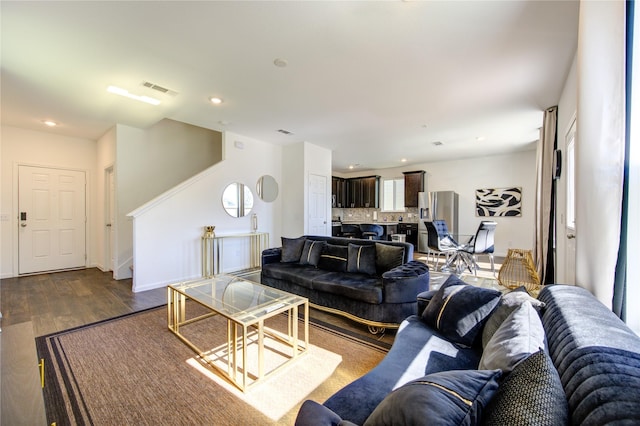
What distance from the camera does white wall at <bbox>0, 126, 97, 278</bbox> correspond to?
457 centimetres

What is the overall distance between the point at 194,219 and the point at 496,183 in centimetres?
706

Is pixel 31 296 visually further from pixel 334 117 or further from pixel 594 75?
pixel 594 75

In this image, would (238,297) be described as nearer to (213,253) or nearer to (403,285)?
(403,285)

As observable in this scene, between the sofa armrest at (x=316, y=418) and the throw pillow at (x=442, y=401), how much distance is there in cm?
12

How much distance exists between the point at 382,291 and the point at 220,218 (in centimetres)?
345

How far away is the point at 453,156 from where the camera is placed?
6.98 m

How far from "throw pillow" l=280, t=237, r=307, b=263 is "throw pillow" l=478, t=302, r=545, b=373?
286 cm

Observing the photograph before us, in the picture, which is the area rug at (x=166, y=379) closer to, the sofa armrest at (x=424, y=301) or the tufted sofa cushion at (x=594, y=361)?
the sofa armrest at (x=424, y=301)

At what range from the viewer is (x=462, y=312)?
1.65 metres

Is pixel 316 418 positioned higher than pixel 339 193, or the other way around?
pixel 339 193

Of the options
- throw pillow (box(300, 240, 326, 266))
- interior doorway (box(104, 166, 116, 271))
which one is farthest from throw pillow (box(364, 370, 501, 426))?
interior doorway (box(104, 166, 116, 271))

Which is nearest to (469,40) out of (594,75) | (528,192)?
(594,75)

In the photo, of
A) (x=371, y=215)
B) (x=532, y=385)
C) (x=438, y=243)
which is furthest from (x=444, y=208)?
(x=532, y=385)

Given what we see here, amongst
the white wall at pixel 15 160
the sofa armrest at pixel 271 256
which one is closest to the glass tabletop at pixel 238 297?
the sofa armrest at pixel 271 256
